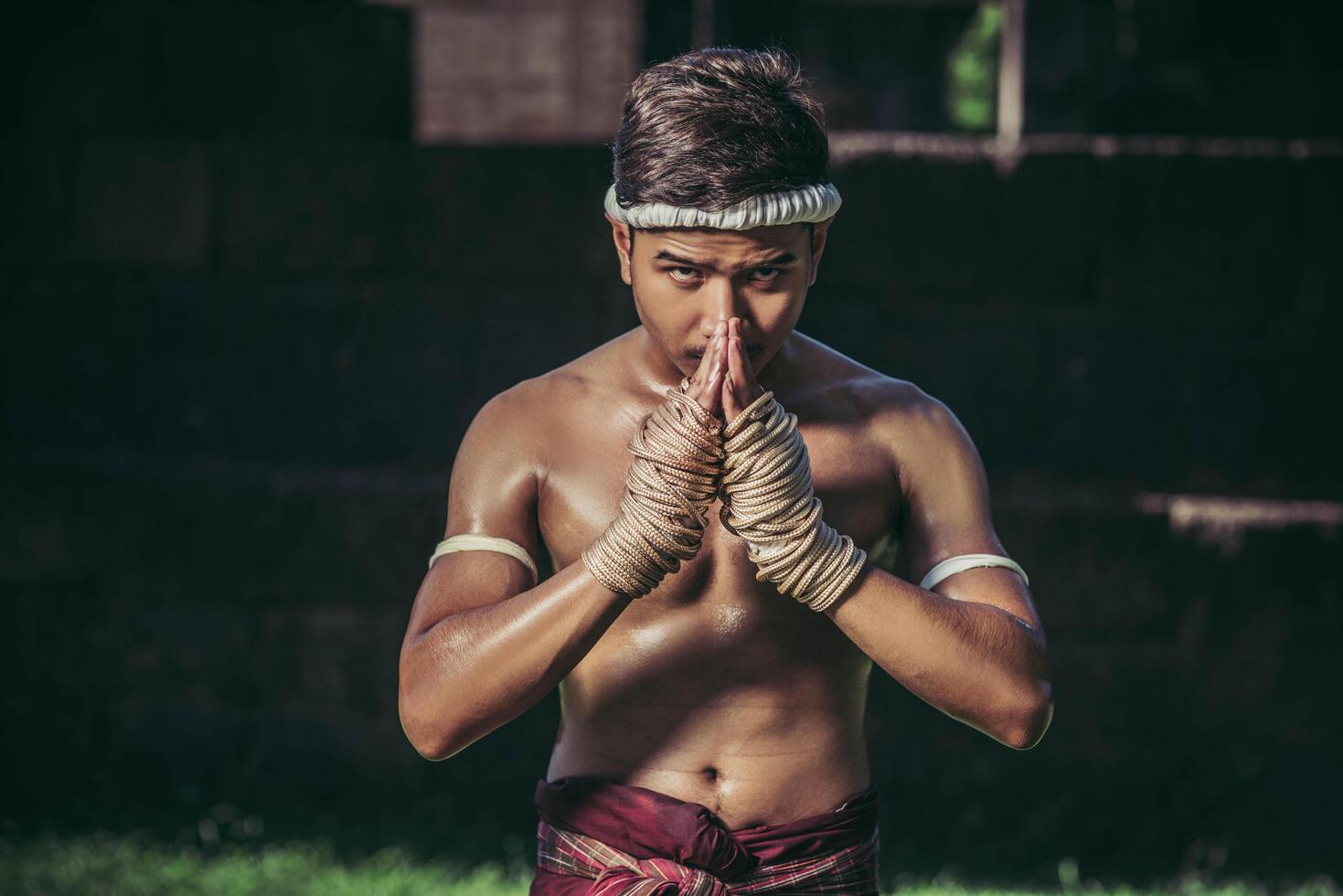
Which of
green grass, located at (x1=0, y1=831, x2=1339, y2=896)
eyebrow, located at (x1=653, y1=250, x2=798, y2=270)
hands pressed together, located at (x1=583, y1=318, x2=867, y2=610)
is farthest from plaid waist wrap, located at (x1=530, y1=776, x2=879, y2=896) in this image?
green grass, located at (x1=0, y1=831, x2=1339, y2=896)

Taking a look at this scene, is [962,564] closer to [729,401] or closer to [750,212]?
[729,401]

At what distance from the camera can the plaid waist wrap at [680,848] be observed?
2.86m

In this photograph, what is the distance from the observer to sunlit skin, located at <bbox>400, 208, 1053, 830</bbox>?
274cm

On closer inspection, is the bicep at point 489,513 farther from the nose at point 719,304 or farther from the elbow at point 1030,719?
the elbow at point 1030,719

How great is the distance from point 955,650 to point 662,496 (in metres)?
0.60

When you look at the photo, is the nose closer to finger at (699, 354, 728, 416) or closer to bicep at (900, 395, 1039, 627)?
finger at (699, 354, 728, 416)

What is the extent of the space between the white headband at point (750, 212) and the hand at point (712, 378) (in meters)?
0.20

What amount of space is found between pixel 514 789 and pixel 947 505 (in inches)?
126

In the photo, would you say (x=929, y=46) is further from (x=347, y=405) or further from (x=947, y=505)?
(x=947, y=505)

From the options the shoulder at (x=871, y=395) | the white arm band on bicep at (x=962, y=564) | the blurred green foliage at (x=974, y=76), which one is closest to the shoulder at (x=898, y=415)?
the shoulder at (x=871, y=395)

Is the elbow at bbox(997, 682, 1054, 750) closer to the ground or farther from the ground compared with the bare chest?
closer to the ground

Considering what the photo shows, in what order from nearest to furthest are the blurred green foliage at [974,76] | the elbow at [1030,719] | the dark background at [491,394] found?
the elbow at [1030,719]
the dark background at [491,394]
the blurred green foliage at [974,76]

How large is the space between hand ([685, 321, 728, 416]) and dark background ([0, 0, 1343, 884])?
3.00m

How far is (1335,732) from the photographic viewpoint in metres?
5.44
